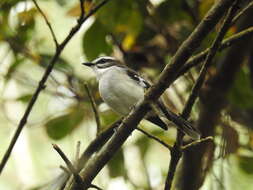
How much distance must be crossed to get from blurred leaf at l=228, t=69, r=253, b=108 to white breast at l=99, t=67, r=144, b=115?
67 centimetres

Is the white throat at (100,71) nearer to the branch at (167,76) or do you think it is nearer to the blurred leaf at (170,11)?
the blurred leaf at (170,11)

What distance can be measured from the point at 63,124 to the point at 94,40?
0.65 meters

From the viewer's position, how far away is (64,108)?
12.3 ft

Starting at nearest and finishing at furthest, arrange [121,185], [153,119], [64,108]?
[153,119] < [64,108] < [121,185]

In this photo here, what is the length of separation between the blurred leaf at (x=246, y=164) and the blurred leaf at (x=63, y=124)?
1.13 metres

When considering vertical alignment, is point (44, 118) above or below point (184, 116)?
above

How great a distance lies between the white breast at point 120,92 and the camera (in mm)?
3213

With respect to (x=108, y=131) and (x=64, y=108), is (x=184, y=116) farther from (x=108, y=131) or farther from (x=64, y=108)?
(x=64, y=108)

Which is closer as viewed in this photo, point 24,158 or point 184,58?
point 184,58

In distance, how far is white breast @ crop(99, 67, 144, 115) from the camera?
10.5 feet

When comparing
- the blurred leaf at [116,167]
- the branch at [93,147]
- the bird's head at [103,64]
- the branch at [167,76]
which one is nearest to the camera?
the branch at [167,76]

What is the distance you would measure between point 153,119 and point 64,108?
81cm

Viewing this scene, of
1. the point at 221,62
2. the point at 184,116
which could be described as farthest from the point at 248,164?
the point at 184,116

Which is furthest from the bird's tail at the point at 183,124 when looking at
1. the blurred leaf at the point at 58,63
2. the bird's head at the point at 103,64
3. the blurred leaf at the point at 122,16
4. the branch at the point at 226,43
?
the blurred leaf at the point at 58,63
